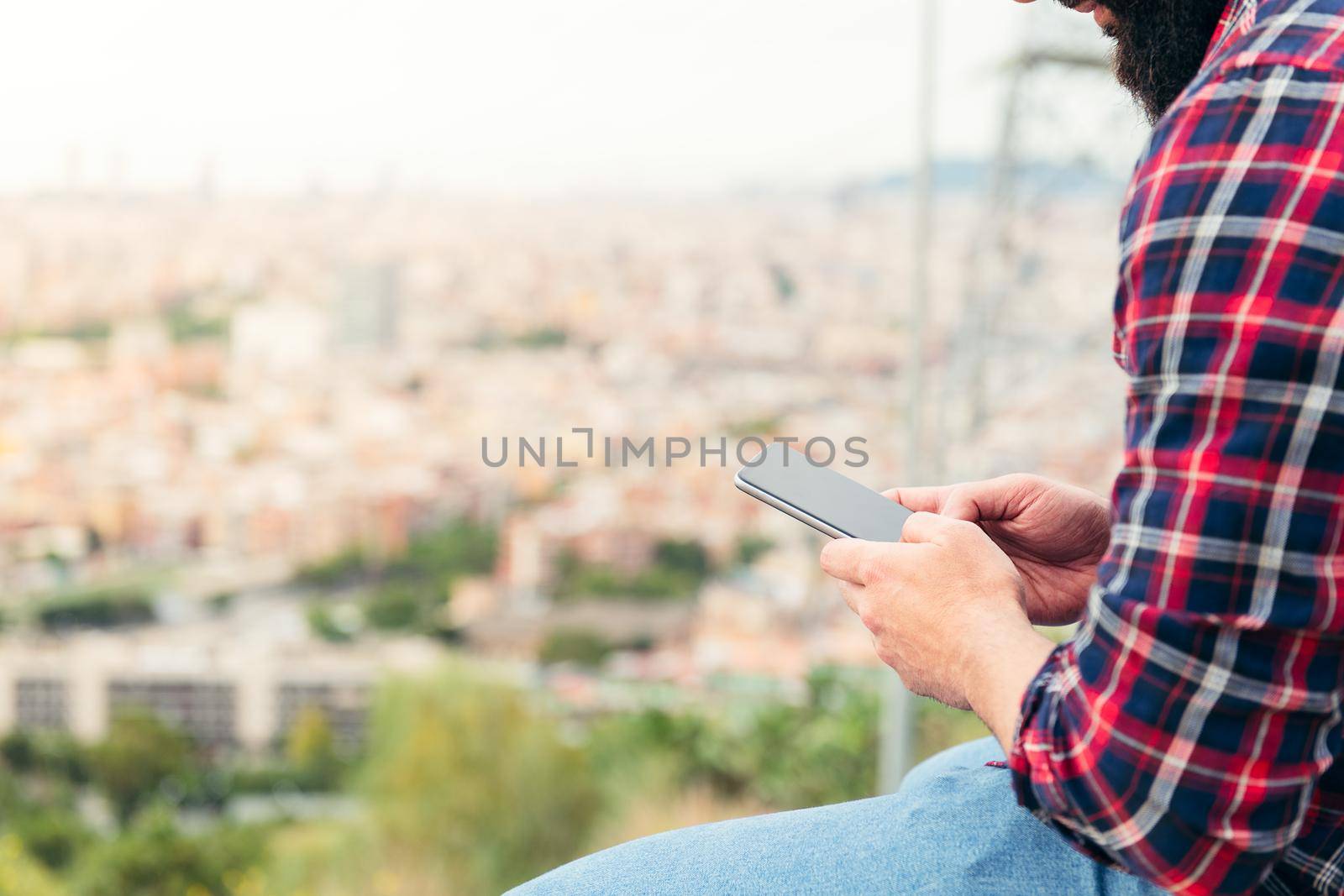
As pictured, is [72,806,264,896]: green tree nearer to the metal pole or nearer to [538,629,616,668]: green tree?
the metal pole

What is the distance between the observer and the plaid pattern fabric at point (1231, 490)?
36cm

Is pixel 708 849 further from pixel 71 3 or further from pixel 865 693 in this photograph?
pixel 71 3

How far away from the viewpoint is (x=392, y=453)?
32.7 ft

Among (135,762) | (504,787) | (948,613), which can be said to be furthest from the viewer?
(135,762)

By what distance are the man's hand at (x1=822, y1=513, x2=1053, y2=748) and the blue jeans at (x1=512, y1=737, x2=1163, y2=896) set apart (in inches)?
3.4

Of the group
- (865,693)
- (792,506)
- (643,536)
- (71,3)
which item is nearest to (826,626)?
(643,536)

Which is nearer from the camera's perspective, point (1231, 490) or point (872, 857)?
point (1231, 490)

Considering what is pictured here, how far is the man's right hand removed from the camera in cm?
60

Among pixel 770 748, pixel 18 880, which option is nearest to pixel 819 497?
pixel 770 748

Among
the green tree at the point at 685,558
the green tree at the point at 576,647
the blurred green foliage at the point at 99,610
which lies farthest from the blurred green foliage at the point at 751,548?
the blurred green foliage at the point at 99,610

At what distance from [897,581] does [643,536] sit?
8.92 metres

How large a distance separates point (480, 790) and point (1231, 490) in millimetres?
3978

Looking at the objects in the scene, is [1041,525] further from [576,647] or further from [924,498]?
[576,647]

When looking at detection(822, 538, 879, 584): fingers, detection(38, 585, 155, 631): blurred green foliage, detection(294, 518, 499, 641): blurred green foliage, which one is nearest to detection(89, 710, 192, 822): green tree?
detection(38, 585, 155, 631): blurred green foliage
